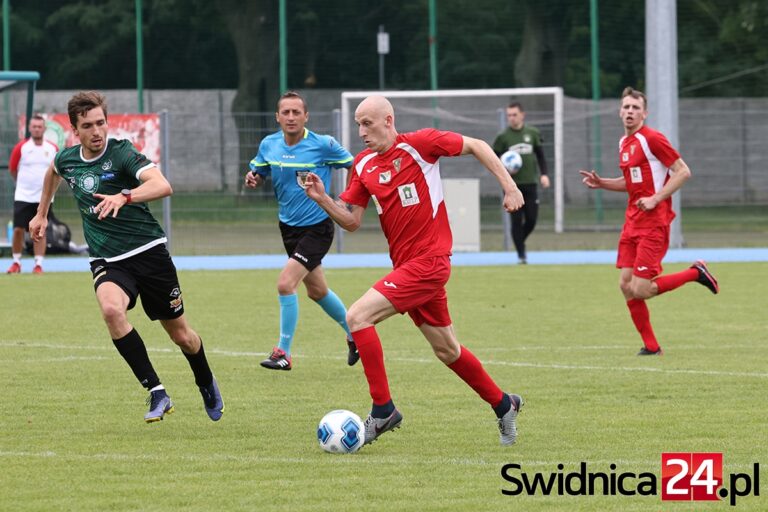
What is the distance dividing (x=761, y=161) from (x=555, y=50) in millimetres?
10017

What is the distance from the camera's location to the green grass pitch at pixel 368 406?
6.37 m

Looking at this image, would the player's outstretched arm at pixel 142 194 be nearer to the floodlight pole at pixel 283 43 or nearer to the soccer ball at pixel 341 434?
the soccer ball at pixel 341 434

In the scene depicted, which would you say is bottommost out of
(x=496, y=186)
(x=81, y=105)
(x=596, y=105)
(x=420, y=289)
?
(x=420, y=289)

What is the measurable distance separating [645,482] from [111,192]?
11.5ft

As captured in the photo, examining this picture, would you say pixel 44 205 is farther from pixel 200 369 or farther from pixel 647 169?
pixel 647 169

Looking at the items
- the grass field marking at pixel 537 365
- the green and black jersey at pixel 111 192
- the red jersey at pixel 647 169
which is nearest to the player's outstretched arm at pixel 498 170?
the green and black jersey at pixel 111 192

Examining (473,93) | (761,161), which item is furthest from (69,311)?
(761,161)

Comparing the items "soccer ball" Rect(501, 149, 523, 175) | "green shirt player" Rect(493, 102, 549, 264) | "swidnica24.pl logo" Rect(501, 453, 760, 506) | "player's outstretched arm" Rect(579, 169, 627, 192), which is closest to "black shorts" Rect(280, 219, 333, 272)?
"player's outstretched arm" Rect(579, 169, 627, 192)

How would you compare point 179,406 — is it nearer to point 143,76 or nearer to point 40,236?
point 40,236

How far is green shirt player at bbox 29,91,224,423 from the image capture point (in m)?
7.99

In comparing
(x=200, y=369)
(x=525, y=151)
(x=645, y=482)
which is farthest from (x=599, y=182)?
(x=525, y=151)

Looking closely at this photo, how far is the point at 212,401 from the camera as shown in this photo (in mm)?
8297

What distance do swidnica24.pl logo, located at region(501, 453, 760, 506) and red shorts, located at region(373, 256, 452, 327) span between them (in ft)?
3.68

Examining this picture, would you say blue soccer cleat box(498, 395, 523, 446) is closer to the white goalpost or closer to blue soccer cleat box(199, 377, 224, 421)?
blue soccer cleat box(199, 377, 224, 421)
